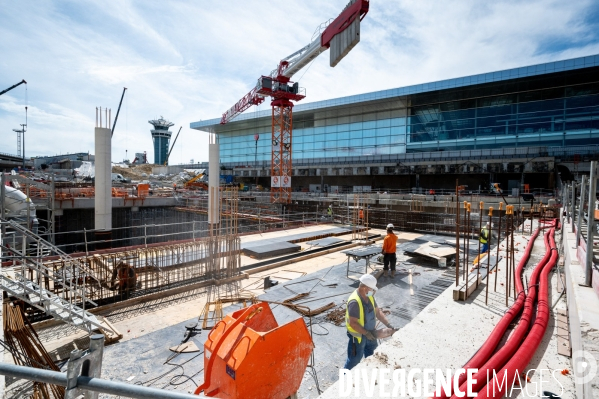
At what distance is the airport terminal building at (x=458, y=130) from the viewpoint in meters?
30.8

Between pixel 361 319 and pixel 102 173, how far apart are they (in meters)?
11.5

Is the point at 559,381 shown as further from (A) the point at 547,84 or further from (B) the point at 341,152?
(B) the point at 341,152

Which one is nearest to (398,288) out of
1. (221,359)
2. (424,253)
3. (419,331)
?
(424,253)

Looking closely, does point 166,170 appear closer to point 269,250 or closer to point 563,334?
point 269,250

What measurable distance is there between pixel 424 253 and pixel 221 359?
30.1ft

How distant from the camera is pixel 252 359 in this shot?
3.07 metres

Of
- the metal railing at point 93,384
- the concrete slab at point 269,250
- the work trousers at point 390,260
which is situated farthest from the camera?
the concrete slab at point 269,250

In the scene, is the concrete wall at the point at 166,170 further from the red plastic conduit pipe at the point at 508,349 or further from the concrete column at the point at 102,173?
the red plastic conduit pipe at the point at 508,349

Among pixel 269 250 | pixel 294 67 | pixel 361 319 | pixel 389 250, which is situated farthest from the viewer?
pixel 294 67

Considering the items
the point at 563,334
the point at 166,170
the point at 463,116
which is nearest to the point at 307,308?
the point at 563,334

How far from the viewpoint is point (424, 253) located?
10.8 meters

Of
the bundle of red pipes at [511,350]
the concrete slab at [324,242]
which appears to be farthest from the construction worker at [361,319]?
the concrete slab at [324,242]

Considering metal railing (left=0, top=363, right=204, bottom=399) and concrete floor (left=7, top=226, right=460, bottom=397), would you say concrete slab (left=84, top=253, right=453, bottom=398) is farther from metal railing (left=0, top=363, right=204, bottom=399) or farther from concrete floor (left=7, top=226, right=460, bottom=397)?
metal railing (left=0, top=363, right=204, bottom=399)

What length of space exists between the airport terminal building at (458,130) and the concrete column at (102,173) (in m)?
32.8
